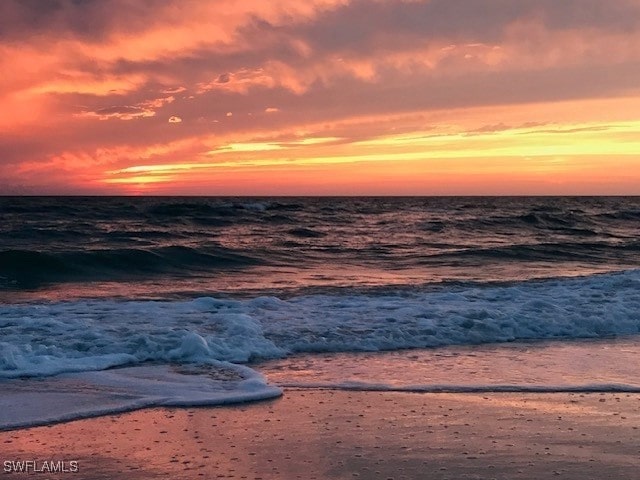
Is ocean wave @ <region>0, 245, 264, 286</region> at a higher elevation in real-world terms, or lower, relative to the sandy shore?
higher

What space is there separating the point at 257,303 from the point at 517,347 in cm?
440

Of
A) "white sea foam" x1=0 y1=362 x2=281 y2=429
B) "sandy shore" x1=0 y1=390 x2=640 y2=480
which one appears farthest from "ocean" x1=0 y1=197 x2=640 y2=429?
"sandy shore" x1=0 y1=390 x2=640 y2=480

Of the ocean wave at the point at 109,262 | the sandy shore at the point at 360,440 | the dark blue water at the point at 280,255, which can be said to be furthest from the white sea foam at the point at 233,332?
the ocean wave at the point at 109,262

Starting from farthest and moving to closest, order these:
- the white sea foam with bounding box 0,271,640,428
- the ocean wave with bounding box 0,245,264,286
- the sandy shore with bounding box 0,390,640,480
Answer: the ocean wave with bounding box 0,245,264,286, the white sea foam with bounding box 0,271,640,428, the sandy shore with bounding box 0,390,640,480

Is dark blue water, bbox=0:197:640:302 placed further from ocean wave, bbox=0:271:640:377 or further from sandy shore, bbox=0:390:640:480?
sandy shore, bbox=0:390:640:480

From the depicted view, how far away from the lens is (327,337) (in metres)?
9.35

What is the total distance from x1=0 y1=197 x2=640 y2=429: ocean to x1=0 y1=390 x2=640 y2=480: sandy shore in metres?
0.42

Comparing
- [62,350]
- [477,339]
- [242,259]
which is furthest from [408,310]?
[242,259]

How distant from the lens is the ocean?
700 centimetres

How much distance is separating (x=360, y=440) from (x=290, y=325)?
4729 mm

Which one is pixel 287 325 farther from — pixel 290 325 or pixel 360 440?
pixel 360 440

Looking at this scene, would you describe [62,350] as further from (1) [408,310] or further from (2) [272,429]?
(1) [408,310]

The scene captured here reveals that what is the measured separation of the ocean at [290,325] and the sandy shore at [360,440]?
42 cm

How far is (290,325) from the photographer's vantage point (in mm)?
9977
